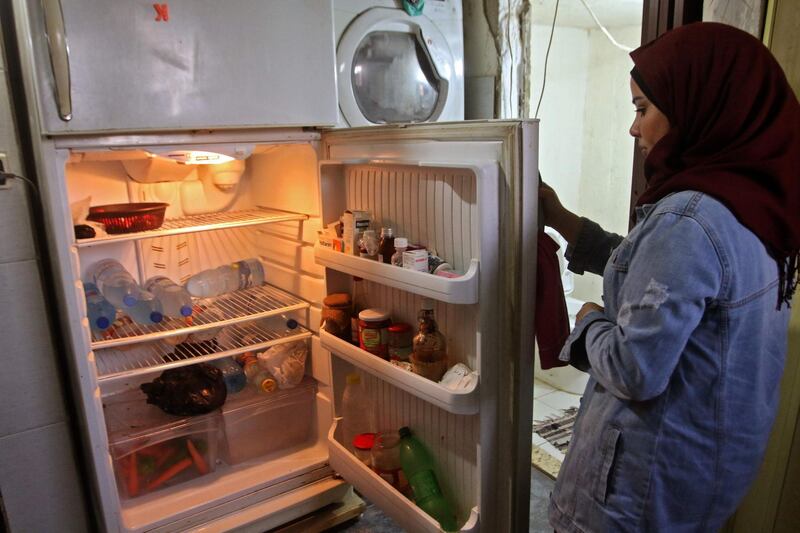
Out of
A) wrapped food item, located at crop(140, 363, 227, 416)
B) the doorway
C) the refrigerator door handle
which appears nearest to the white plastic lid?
wrapped food item, located at crop(140, 363, 227, 416)

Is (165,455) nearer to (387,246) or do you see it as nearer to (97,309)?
(97,309)

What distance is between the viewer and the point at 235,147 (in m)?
1.39

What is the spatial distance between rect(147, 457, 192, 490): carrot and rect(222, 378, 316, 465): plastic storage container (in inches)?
4.7

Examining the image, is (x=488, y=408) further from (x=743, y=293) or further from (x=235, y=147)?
(x=235, y=147)

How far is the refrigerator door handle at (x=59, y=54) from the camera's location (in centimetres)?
106

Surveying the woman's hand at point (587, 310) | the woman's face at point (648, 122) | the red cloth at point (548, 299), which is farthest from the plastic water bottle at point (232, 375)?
the woman's face at point (648, 122)

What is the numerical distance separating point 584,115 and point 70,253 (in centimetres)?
278

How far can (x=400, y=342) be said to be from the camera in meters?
1.30

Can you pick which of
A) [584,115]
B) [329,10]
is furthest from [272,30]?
[584,115]

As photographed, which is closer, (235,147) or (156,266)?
(235,147)

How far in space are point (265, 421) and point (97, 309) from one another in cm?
61

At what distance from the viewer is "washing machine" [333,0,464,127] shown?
1.78 m

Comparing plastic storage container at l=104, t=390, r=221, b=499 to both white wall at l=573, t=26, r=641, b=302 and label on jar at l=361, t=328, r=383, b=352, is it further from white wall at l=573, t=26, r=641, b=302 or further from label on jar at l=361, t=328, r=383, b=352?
white wall at l=573, t=26, r=641, b=302

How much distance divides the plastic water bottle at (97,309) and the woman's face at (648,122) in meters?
1.38
